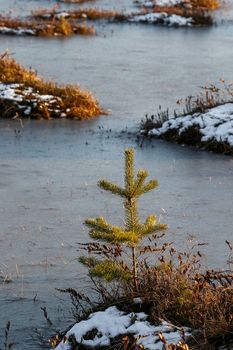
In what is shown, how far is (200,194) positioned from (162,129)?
3.56m

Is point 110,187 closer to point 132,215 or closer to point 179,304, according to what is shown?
point 132,215

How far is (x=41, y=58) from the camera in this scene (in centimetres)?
2166

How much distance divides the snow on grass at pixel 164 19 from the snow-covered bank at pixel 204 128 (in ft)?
52.6

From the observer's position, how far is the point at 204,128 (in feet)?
43.5

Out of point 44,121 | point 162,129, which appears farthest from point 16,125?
point 162,129

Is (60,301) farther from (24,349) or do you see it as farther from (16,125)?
(16,125)

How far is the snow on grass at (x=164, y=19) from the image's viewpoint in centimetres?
2952

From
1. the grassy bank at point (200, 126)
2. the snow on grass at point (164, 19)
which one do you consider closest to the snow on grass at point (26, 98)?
the grassy bank at point (200, 126)

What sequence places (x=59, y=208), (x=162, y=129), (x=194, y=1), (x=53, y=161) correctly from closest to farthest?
(x=59, y=208), (x=53, y=161), (x=162, y=129), (x=194, y=1)

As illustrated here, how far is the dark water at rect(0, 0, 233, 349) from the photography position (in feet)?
24.8

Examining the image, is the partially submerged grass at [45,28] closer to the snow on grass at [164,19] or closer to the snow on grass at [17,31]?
the snow on grass at [17,31]

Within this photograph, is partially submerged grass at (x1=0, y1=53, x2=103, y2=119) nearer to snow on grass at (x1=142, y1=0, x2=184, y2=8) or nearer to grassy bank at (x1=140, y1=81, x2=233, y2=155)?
grassy bank at (x1=140, y1=81, x2=233, y2=155)

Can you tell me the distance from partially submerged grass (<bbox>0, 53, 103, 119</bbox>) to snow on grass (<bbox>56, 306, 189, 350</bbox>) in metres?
9.07

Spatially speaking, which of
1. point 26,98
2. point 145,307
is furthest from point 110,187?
point 26,98
